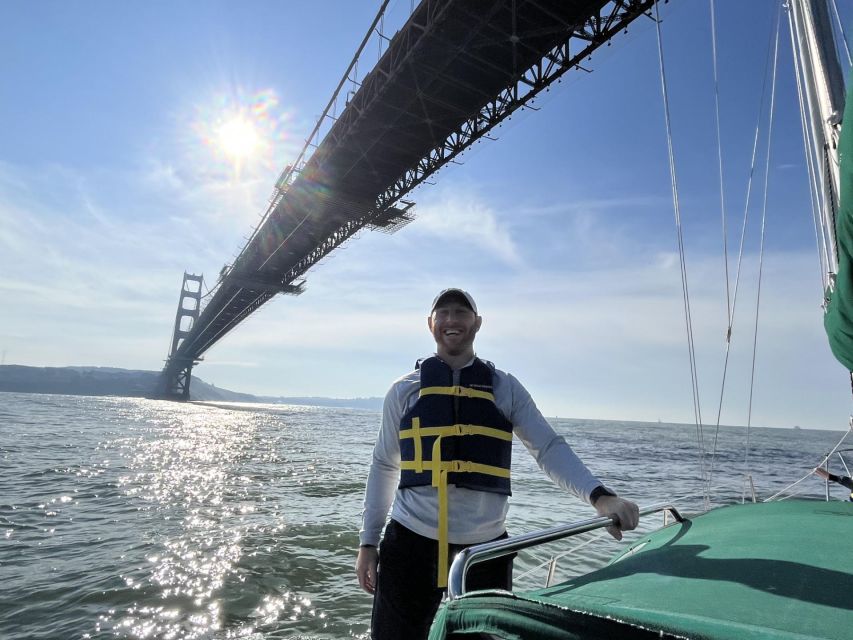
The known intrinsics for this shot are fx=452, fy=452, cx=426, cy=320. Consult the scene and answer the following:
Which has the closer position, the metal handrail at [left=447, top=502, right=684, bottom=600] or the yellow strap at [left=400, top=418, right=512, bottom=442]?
the metal handrail at [left=447, top=502, right=684, bottom=600]

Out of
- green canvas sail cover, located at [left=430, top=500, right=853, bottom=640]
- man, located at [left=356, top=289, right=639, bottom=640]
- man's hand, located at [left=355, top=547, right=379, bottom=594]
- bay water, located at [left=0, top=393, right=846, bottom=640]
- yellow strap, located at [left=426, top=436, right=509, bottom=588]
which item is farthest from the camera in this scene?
bay water, located at [left=0, top=393, right=846, bottom=640]

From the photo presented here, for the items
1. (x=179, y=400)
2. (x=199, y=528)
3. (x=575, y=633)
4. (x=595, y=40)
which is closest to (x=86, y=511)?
Result: (x=199, y=528)

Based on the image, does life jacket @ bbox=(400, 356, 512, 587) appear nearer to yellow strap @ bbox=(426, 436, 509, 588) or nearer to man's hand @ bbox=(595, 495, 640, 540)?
yellow strap @ bbox=(426, 436, 509, 588)

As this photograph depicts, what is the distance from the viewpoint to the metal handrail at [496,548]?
1.38 metres

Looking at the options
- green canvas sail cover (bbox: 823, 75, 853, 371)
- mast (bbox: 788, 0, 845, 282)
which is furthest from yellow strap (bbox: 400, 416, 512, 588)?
mast (bbox: 788, 0, 845, 282)

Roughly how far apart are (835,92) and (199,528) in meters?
8.42

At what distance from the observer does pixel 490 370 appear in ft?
7.36

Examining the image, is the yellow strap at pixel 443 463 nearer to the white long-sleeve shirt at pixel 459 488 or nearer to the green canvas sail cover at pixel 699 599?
the white long-sleeve shirt at pixel 459 488

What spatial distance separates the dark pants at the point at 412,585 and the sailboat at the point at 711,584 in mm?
257

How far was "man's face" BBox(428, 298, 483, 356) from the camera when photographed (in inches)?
85.5

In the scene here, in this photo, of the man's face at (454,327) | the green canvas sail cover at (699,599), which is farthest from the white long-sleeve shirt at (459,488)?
the green canvas sail cover at (699,599)

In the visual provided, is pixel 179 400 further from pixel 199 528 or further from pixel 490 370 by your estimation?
pixel 490 370

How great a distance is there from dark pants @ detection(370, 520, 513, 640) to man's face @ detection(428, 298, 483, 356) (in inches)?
33.7

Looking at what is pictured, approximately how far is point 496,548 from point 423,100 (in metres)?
17.4
